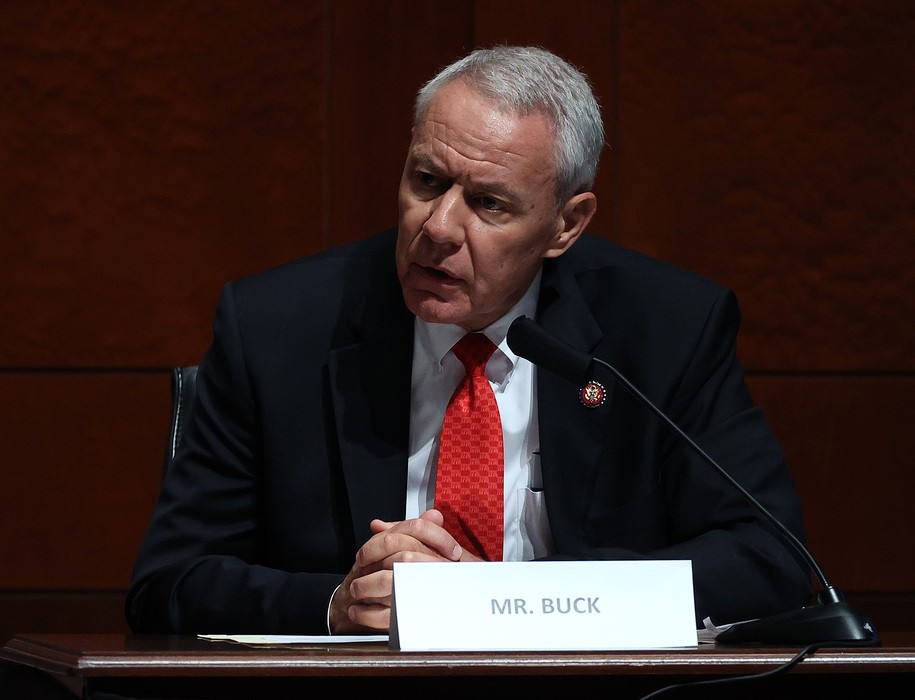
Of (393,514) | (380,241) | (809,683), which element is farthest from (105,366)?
(809,683)

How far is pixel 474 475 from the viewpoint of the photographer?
170cm

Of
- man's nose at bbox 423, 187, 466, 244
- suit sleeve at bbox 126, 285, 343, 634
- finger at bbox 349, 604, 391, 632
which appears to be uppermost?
man's nose at bbox 423, 187, 466, 244

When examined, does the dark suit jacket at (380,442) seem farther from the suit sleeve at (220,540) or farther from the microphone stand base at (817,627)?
the microphone stand base at (817,627)

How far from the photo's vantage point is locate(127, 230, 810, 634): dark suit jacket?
5.55 feet

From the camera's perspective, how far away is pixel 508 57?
5.68 ft

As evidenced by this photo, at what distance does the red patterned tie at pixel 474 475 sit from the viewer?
1.69 metres

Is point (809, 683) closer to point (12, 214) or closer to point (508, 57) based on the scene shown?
point (508, 57)

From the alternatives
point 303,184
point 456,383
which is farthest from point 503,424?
point 303,184

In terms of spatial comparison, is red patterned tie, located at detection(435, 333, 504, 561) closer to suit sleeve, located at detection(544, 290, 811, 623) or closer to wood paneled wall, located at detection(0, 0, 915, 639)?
suit sleeve, located at detection(544, 290, 811, 623)

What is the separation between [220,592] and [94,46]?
5.18 feet

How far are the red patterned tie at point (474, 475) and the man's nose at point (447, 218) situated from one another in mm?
231

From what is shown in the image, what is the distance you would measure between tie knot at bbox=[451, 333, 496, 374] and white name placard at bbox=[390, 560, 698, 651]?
2.16 feet

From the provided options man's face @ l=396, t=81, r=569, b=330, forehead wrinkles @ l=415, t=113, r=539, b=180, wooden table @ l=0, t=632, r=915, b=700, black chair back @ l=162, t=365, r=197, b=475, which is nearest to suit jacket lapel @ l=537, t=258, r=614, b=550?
man's face @ l=396, t=81, r=569, b=330

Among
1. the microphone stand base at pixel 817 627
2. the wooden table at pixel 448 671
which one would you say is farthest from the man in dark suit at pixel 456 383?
the wooden table at pixel 448 671
